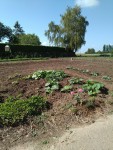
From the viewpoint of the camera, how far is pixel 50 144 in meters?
4.84

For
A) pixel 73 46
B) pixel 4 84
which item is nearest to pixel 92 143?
pixel 4 84

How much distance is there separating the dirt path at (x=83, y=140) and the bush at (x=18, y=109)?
870 mm

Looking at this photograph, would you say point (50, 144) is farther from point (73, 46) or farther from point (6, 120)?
point (73, 46)

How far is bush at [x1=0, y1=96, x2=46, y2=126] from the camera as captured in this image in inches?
219

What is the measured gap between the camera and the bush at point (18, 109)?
219 inches

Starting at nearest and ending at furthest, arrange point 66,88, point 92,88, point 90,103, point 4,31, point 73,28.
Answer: point 90,103, point 66,88, point 92,88, point 73,28, point 4,31

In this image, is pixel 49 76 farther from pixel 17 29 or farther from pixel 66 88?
pixel 17 29

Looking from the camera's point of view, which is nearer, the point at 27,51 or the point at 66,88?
the point at 66,88

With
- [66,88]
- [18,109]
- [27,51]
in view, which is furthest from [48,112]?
[27,51]

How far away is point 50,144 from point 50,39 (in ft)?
204

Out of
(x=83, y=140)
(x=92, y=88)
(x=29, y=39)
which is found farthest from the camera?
(x=29, y=39)

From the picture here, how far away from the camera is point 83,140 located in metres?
4.97

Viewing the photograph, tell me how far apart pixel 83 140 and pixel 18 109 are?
1.73m

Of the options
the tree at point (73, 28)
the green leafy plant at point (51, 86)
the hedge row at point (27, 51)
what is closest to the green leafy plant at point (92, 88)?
the green leafy plant at point (51, 86)
